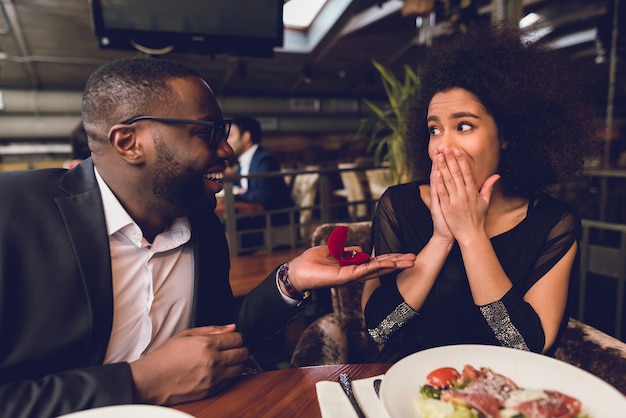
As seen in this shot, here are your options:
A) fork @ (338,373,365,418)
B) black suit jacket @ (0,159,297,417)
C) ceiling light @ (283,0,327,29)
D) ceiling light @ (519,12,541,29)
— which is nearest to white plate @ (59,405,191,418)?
black suit jacket @ (0,159,297,417)

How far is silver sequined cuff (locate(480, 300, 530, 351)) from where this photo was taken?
114 centimetres

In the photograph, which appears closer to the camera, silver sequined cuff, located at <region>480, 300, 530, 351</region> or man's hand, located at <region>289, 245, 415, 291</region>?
man's hand, located at <region>289, 245, 415, 291</region>

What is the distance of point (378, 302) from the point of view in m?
1.29

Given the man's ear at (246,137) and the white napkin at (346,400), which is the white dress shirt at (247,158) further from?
the white napkin at (346,400)

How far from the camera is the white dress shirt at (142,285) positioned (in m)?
1.07

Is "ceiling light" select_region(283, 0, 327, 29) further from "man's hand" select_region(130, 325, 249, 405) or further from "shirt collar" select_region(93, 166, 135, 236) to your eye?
"man's hand" select_region(130, 325, 249, 405)


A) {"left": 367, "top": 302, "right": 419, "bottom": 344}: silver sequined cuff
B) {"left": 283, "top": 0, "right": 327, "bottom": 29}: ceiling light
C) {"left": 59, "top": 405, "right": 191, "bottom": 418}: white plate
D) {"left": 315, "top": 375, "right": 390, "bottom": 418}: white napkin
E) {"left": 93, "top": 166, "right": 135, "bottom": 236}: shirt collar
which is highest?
{"left": 283, "top": 0, "right": 327, "bottom": 29}: ceiling light

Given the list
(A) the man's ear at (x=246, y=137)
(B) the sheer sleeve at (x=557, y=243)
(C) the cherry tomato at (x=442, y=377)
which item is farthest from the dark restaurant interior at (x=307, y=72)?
(C) the cherry tomato at (x=442, y=377)

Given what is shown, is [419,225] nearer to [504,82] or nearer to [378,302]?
[378,302]

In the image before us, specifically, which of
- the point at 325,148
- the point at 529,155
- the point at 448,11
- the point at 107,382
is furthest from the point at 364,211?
the point at 325,148

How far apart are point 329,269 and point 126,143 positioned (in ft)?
1.95

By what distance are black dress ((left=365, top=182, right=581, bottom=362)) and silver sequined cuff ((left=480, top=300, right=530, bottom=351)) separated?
4 centimetres

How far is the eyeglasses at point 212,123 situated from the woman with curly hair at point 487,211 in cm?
61

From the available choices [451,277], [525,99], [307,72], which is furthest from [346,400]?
[307,72]
